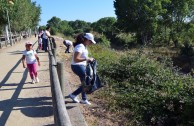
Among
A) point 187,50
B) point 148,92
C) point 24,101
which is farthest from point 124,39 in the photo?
point 24,101

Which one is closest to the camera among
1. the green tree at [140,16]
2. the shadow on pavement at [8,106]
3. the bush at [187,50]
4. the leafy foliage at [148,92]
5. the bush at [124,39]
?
the shadow on pavement at [8,106]

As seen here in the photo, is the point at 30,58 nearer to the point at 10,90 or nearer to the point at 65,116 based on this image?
the point at 10,90

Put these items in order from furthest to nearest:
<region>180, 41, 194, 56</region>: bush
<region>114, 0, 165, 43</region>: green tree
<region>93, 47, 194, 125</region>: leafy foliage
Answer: <region>114, 0, 165, 43</region>: green tree
<region>180, 41, 194, 56</region>: bush
<region>93, 47, 194, 125</region>: leafy foliage

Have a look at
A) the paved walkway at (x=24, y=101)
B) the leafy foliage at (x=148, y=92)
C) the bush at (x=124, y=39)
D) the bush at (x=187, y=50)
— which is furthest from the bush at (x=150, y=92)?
the bush at (x=124, y=39)

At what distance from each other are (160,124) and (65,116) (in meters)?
4.34

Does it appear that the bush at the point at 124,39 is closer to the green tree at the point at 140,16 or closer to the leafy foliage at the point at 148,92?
the green tree at the point at 140,16

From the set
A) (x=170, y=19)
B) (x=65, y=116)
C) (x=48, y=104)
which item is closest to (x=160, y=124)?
(x=48, y=104)

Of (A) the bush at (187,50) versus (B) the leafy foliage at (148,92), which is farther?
(A) the bush at (187,50)

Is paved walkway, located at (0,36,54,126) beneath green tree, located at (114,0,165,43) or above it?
beneath

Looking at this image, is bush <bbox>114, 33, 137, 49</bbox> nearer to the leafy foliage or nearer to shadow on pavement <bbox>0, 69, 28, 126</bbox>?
the leafy foliage

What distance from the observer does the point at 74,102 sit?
7926mm

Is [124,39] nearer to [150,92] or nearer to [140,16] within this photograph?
[140,16]

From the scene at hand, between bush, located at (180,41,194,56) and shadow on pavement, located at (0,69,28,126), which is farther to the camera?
bush, located at (180,41,194,56)

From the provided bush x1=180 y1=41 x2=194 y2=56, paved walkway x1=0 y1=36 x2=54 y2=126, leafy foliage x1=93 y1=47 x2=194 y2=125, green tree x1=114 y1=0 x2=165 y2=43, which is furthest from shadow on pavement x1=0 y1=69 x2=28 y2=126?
green tree x1=114 y1=0 x2=165 y2=43
